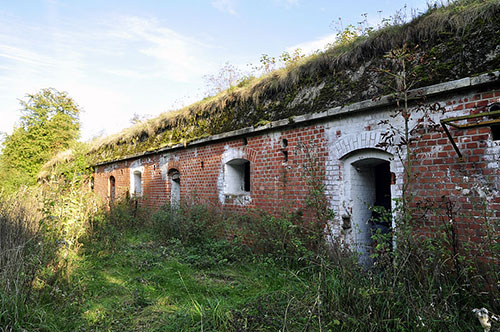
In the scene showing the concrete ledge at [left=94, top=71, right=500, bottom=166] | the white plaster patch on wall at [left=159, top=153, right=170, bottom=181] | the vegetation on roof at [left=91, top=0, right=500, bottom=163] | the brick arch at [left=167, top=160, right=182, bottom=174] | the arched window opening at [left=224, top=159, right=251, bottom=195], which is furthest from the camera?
the white plaster patch on wall at [left=159, top=153, right=170, bottom=181]

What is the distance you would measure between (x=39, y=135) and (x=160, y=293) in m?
28.0

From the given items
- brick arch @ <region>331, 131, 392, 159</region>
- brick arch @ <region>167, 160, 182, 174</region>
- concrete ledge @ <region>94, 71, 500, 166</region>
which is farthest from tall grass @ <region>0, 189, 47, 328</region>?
brick arch @ <region>331, 131, 392, 159</region>

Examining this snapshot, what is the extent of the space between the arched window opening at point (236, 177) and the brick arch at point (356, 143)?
290cm

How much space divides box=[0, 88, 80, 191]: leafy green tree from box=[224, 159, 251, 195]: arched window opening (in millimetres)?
22005

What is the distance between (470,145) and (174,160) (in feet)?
26.4

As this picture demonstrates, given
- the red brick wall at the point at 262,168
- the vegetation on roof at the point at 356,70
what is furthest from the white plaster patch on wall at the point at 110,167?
the vegetation on roof at the point at 356,70

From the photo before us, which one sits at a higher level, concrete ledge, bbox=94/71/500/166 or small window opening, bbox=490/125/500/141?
concrete ledge, bbox=94/71/500/166

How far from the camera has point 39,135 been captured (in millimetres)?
26781

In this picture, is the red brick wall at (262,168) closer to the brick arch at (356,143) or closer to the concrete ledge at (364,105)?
the concrete ledge at (364,105)

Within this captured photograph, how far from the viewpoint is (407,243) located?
348cm

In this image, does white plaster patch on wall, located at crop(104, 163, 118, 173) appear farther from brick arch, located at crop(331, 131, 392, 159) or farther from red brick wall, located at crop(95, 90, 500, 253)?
brick arch, located at crop(331, 131, 392, 159)

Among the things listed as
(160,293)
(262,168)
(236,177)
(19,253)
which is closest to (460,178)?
(262,168)

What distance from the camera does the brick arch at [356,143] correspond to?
4957 mm

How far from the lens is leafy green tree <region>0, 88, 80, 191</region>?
2583cm
